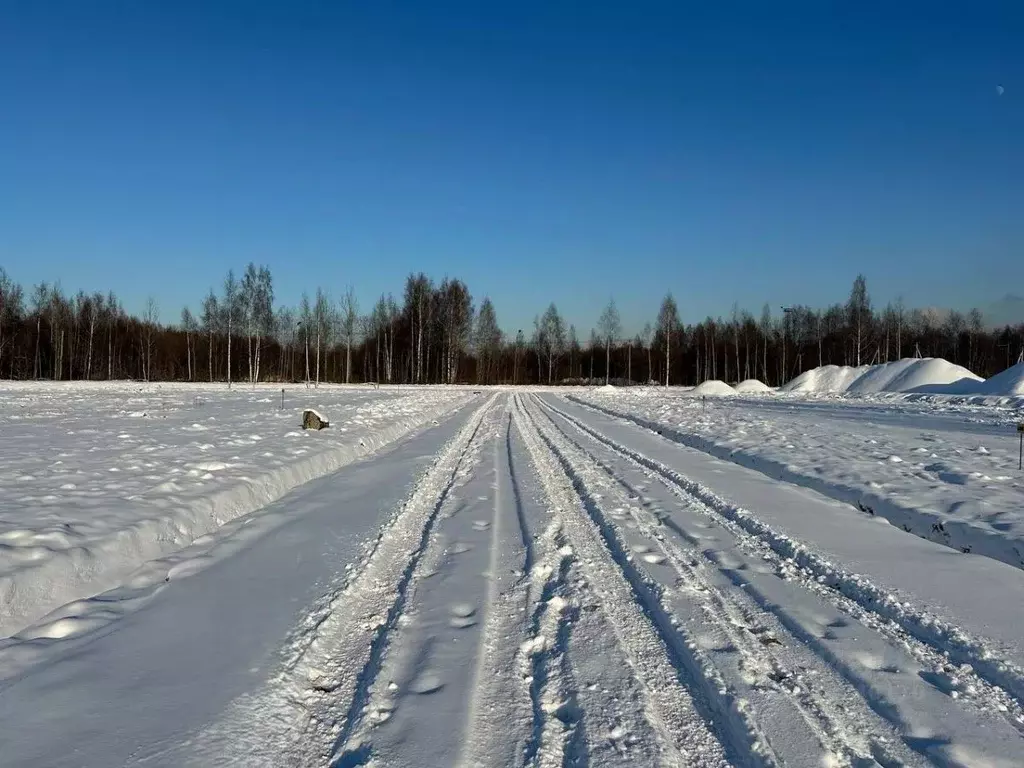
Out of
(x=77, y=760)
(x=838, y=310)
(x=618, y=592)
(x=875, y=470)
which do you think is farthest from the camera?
(x=838, y=310)

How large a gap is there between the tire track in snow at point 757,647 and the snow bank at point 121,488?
4.60 meters

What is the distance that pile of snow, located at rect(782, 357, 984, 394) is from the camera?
3856cm

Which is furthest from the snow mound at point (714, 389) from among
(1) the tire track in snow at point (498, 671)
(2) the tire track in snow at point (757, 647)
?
(1) the tire track in snow at point (498, 671)

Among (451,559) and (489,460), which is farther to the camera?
(489,460)

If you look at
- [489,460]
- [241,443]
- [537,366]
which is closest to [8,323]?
[537,366]

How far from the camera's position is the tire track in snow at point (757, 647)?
2703 millimetres

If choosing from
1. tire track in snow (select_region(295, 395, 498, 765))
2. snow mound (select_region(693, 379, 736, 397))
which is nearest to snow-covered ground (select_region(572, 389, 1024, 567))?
tire track in snow (select_region(295, 395, 498, 765))

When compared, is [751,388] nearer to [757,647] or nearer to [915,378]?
[915,378]

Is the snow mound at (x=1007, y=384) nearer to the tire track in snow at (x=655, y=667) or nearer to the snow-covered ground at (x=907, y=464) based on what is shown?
the snow-covered ground at (x=907, y=464)

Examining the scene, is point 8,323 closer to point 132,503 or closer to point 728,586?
point 132,503

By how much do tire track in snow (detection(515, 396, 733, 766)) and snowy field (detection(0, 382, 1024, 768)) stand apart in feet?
0.06

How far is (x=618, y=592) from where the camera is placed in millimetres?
4457

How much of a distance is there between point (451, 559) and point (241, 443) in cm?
850

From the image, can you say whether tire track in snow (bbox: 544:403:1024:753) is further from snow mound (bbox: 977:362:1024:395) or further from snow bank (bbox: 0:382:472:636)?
snow mound (bbox: 977:362:1024:395)
